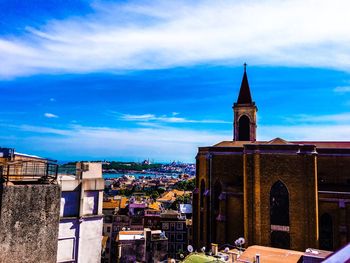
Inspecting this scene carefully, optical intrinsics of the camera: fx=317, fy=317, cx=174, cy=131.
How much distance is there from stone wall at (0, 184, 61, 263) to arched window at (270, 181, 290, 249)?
19.3 m

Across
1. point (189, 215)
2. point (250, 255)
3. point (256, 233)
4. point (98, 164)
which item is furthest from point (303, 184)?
point (189, 215)

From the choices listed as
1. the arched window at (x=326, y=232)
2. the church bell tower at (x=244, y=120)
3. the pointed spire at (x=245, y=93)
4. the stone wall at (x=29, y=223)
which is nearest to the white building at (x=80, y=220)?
the stone wall at (x=29, y=223)

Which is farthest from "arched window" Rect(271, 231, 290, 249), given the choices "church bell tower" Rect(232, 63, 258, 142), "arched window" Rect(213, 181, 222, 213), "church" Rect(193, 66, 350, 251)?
"church bell tower" Rect(232, 63, 258, 142)

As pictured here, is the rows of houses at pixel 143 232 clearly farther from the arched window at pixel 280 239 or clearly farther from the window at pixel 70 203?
the window at pixel 70 203

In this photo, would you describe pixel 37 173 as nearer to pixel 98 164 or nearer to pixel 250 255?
pixel 98 164

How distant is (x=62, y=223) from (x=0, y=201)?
2228 mm

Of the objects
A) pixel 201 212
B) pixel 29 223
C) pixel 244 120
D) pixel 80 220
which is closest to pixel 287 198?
pixel 201 212

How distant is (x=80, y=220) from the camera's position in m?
7.41

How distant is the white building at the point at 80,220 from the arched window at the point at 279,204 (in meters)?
17.3

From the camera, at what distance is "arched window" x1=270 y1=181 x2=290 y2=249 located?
2209cm

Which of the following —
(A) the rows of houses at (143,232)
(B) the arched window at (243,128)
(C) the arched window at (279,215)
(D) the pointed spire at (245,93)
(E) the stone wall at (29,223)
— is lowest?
(A) the rows of houses at (143,232)

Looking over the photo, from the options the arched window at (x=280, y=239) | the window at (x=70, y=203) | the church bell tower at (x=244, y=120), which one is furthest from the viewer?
the church bell tower at (x=244, y=120)

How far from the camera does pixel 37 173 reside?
22.9 feet

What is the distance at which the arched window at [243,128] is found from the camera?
1448 inches
